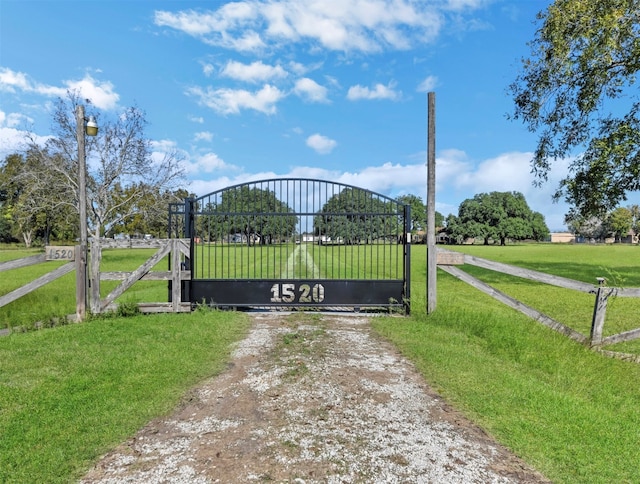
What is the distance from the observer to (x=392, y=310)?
840cm

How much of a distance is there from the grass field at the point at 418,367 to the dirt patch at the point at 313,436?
26 cm

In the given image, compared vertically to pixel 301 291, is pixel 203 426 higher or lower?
lower

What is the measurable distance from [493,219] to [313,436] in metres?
85.2

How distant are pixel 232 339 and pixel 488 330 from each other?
4267mm

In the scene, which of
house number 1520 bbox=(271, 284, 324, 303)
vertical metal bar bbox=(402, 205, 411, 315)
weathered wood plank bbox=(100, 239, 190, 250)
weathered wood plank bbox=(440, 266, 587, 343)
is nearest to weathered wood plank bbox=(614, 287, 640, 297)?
weathered wood plank bbox=(440, 266, 587, 343)

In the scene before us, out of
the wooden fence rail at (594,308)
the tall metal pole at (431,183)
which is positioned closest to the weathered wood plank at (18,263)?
the tall metal pole at (431,183)

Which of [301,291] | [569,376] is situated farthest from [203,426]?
[301,291]

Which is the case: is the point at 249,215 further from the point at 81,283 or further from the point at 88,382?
the point at 88,382

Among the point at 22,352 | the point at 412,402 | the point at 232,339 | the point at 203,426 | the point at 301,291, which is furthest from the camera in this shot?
the point at 301,291

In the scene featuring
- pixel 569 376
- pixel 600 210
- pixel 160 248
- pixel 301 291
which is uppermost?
pixel 600 210

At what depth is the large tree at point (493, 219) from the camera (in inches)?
3110

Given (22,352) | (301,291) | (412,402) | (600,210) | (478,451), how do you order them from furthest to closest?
(600,210), (301,291), (22,352), (412,402), (478,451)

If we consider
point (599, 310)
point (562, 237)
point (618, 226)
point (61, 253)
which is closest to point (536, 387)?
point (599, 310)

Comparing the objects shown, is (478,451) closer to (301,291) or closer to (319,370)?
(319,370)
